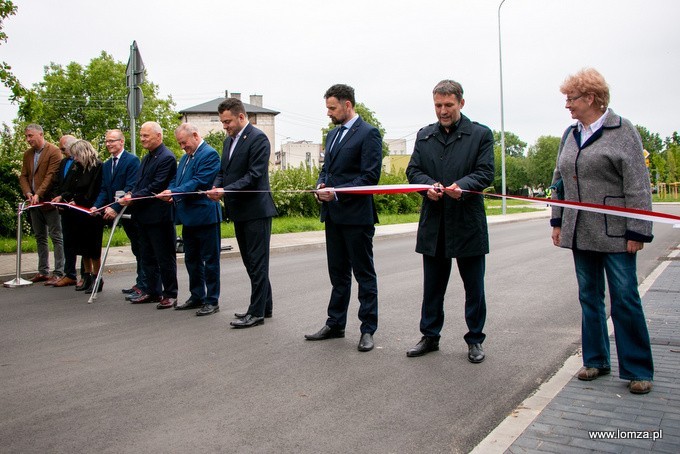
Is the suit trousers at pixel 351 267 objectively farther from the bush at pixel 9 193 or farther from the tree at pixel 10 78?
the bush at pixel 9 193

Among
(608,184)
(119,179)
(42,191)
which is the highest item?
(119,179)

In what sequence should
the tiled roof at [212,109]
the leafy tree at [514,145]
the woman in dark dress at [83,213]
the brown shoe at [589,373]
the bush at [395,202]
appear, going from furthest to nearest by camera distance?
1. the leafy tree at [514,145]
2. the tiled roof at [212,109]
3. the bush at [395,202]
4. the woman in dark dress at [83,213]
5. the brown shoe at [589,373]

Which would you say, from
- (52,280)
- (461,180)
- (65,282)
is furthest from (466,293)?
(52,280)

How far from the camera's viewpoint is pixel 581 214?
4.38 metres

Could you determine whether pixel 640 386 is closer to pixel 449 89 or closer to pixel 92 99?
pixel 449 89

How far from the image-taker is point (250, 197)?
257 inches

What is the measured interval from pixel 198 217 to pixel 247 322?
1.53 metres

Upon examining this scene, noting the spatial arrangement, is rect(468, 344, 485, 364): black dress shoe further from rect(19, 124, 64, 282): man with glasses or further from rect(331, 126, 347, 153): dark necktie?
rect(19, 124, 64, 282): man with glasses

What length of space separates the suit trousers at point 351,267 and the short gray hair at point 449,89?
136 cm

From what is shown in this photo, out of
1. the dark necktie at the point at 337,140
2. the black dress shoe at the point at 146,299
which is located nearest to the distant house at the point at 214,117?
the black dress shoe at the point at 146,299

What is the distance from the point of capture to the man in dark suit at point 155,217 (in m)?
7.64

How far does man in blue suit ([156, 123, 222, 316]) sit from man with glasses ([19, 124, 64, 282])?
3187 mm

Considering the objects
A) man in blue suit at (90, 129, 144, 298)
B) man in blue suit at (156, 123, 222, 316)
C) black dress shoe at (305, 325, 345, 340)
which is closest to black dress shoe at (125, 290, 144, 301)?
man in blue suit at (90, 129, 144, 298)

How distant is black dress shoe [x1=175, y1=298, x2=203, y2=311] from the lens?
24.3 feet
